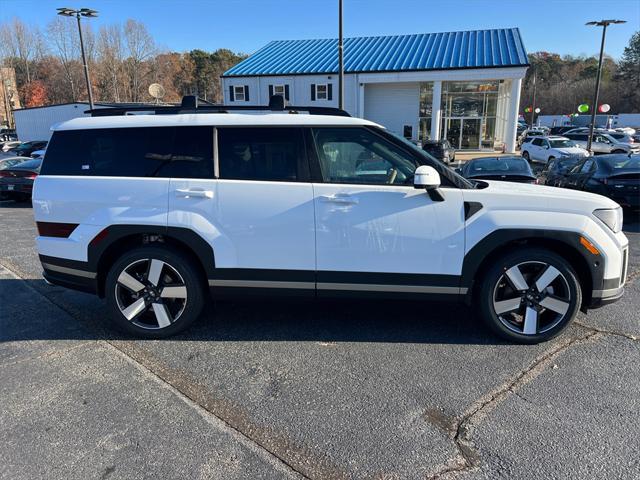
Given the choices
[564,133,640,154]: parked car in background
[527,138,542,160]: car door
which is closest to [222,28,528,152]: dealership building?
[527,138,542,160]: car door

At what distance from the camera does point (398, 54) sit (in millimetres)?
33562

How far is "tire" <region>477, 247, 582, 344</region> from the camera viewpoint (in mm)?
3744

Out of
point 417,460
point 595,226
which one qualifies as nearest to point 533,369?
point 595,226

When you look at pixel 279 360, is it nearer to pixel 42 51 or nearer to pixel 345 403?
pixel 345 403

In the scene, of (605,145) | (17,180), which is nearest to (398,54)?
(605,145)

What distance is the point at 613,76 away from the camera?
91.1 metres

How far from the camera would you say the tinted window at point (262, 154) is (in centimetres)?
382

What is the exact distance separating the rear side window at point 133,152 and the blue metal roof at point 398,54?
96.4 ft

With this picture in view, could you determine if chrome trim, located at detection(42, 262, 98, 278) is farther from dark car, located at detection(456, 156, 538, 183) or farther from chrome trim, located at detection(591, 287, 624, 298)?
dark car, located at detection(456, 156, 538, 183)

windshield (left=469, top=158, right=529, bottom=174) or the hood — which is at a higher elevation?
the hood

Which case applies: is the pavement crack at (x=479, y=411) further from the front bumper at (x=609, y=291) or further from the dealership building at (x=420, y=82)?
the dealership building at (x=420, y=82)

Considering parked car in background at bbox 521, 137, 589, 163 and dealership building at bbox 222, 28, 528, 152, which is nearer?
parked car in background at bbox 521, 137, 589, 163

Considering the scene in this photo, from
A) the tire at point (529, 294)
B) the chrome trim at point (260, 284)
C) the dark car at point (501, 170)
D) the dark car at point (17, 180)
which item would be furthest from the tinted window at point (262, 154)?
the dark car at point (17, 180)

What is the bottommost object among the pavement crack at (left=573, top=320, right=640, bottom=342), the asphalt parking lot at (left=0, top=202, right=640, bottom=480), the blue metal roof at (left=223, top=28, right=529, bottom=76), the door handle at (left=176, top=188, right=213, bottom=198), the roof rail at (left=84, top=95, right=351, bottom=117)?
the pavement crack at (left=573, top=320, right=640, bottom=342)
